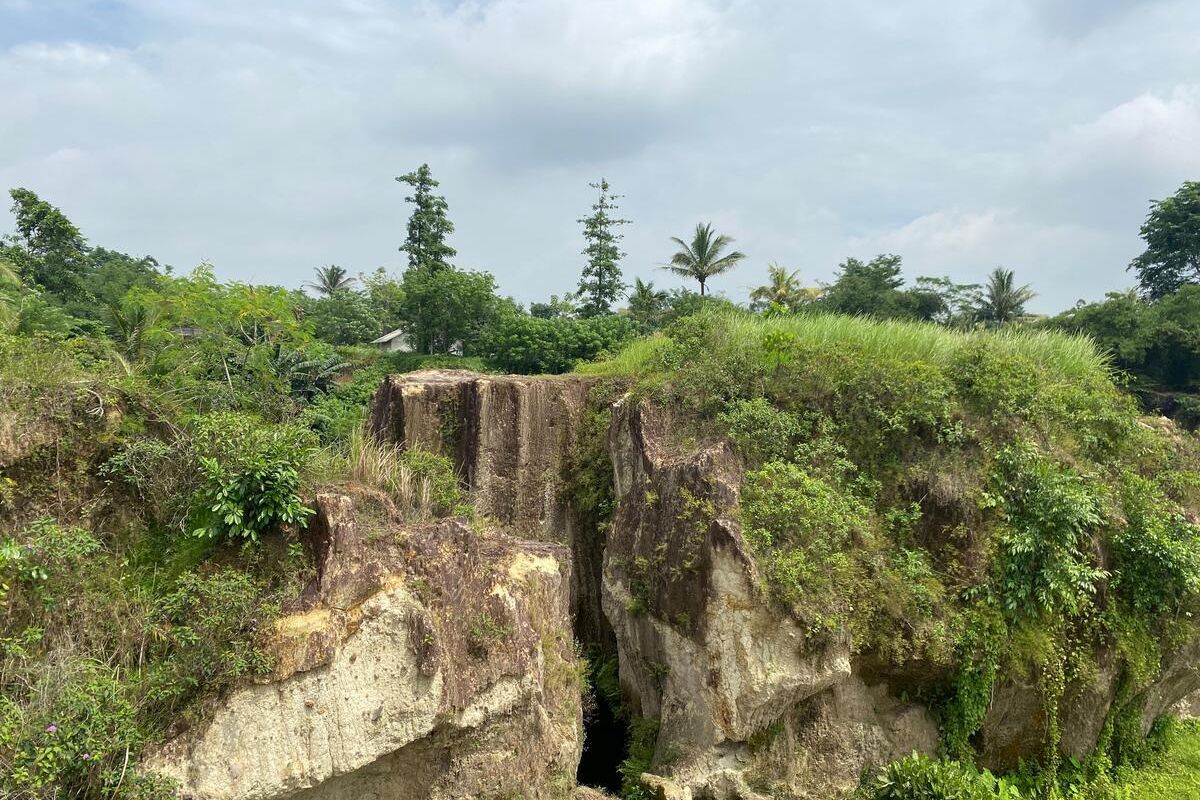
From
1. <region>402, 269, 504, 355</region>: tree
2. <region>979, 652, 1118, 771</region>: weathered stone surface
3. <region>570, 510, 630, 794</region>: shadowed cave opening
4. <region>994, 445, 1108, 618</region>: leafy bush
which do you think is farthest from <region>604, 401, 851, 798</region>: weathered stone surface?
<region>402, 269, 504, 355</region>: tree

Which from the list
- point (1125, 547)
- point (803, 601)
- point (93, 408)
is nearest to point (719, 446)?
point (803, 601)

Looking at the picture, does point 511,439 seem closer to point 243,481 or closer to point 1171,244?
point 243,481

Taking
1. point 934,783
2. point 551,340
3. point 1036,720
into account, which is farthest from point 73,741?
point 551,340

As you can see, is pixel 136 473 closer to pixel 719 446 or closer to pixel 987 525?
pixel 719 446

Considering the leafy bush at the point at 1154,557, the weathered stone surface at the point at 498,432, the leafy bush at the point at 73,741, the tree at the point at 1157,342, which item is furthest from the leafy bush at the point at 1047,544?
the tree at the point at 1157,342

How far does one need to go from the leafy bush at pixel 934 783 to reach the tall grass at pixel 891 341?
17.0ft

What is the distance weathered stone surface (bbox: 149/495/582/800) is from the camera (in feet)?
18.5

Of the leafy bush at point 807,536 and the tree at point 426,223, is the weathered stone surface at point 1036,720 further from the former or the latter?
the tree at point 426,223

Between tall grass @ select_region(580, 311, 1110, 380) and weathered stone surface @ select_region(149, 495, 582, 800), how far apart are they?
502 centimetres

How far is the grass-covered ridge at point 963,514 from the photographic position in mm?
8008

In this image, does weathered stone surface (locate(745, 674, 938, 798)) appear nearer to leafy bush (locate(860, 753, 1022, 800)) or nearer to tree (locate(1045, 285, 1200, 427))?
leafy bush (locate(860, 753, 1022, 800))

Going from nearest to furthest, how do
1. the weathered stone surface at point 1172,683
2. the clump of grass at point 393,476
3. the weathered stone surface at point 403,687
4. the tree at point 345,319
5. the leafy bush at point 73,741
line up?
the leafy bush at point 73,741 → the weathered stone surface at point 403,687 → the clump of grass at point 393,476 → the weathered stone surface at point 1172,683 → the tree at point 345,319

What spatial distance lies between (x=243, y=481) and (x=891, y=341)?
→ 890cm

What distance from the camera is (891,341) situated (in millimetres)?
10414
